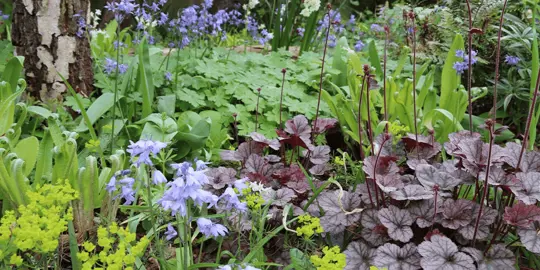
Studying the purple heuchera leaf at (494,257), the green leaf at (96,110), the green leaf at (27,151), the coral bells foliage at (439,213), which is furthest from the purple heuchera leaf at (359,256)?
the green leaf at (96,110)

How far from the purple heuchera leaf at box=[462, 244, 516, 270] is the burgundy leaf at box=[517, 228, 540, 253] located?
0.08 metres

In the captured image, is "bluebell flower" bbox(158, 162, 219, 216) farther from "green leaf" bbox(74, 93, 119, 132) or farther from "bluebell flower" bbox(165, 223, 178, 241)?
"green leaf" bbox(74, 93, 119, 132)

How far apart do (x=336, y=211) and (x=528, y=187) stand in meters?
0.65

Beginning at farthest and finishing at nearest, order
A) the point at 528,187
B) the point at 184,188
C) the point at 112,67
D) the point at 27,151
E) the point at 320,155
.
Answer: the point at 112,67 < the point at 320,155 < the point at 27,151 < the point at 528,187 < the point at 184,188

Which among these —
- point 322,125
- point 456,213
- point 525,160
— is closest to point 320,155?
point 322,125

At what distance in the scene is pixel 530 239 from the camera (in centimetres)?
176

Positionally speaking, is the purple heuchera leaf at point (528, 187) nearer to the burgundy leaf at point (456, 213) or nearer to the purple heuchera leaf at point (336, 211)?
the burgundy leaf at point (456, 213)

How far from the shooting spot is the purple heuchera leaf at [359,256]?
6.02 ft

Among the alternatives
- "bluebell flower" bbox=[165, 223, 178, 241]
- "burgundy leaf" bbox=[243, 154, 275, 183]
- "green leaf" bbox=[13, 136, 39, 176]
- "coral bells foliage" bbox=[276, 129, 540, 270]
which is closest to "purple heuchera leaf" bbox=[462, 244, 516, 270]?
"coral bells foliage" bbox=[276, 129, 540, 270]

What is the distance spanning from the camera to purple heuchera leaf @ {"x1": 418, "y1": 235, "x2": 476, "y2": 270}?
173 cm

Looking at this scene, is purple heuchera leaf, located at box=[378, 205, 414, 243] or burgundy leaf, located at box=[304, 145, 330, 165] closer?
purple heuchera leaf, located at box=[378, 205, 414, 243]

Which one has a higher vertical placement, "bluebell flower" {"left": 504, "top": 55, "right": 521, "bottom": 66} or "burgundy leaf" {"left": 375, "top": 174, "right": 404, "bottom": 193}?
"bluebell flower" {"left": 504, "top": 55, "right": 521, "bottom": 66}

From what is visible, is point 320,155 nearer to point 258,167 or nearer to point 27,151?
point 258,167

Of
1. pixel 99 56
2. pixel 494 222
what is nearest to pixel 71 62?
pixel 99 56
